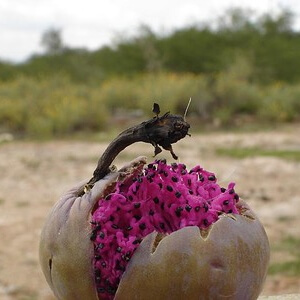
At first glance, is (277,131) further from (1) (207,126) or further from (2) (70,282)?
(2) (70,282)

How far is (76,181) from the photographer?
854cm

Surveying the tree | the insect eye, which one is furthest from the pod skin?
the tree

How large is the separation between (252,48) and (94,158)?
1630 centimetres

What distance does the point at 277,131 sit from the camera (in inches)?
→ 533

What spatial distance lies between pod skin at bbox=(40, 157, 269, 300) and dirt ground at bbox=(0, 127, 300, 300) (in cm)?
130

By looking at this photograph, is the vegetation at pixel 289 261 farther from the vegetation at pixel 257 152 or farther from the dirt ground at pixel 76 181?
the vegetation at pixel 257 152

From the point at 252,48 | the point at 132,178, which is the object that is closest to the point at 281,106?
the point at 252,48

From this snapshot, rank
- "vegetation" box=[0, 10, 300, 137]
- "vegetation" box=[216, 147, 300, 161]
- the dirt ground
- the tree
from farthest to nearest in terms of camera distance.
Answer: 1. the tree
2. "vegetation" box=[0, 10, 300, 137]
3. "vegetation" box=[216, 147, 300, 161]
4. the dirt ground

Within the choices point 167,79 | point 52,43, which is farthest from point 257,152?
point 52,43

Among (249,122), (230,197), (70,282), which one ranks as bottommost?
(249,122)

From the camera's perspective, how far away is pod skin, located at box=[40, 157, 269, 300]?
1.67 metres

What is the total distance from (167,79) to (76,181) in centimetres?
1033

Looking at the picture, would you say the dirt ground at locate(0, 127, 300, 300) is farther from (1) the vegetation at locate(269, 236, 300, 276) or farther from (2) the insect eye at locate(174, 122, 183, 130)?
(2) the insect eye at locate(174, 122, 183, 130)

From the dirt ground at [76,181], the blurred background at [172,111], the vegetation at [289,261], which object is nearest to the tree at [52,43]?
the blurred background at [172,111]
